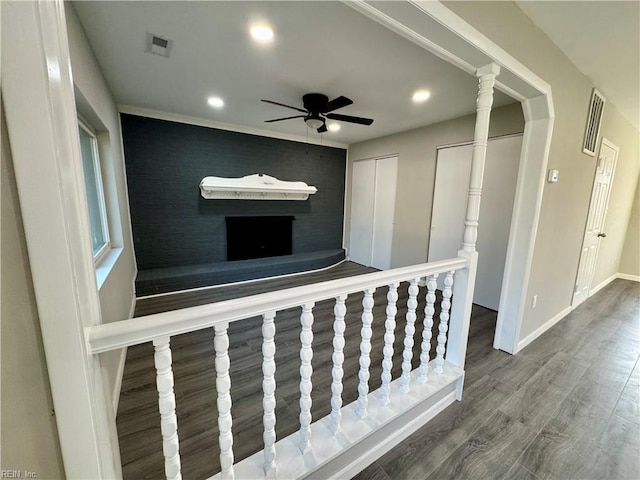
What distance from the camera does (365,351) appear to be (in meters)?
1.31

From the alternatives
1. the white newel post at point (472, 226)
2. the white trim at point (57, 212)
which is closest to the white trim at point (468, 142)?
the white newel post at point (472, 226)

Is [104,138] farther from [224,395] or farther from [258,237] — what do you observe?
[224,395]

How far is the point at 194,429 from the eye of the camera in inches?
57.0

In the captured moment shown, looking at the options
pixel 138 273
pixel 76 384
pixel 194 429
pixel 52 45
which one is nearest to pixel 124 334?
pixel 76 384

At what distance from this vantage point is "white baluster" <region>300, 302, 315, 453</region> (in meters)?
1.06

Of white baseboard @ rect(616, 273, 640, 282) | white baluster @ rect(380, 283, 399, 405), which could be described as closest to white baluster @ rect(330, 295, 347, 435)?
white baluster @ rect(380, 283, 399, 405)

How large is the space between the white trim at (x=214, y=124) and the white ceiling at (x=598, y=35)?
135 inches

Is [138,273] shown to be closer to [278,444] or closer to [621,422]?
[278,444]

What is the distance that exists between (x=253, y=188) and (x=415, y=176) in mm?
2583

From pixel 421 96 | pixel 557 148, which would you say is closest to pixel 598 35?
pixel 557 148

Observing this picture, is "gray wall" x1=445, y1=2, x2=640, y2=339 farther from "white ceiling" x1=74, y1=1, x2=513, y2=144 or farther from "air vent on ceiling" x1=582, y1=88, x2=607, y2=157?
"white ceiling" x1=74, y1=1, x2=513, y2=144

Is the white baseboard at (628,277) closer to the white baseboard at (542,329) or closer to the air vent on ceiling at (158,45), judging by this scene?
the white baseboard at (542,329)

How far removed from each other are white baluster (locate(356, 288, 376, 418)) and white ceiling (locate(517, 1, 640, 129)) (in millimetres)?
1989

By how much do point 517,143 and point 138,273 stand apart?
5.04 m
